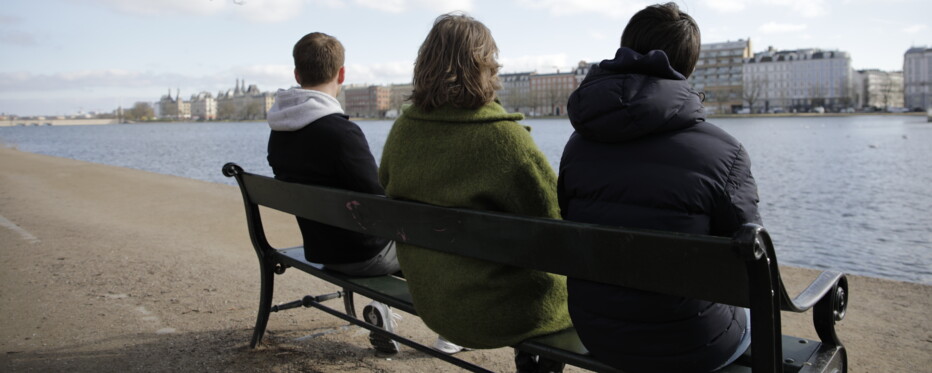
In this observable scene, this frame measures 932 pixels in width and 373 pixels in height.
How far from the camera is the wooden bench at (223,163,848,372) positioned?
167 centimetres

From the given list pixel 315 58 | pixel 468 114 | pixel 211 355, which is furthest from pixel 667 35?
pixel 211 355

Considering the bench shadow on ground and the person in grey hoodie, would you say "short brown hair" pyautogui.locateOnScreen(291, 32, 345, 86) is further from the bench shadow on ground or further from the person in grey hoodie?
the bench shadow on ground

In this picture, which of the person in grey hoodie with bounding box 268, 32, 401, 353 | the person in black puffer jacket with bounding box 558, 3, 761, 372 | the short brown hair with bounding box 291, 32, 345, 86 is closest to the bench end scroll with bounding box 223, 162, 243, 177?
the person in grey hoodie with bounding box 268, 32, 401, 353

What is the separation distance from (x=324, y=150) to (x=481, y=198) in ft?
3.79

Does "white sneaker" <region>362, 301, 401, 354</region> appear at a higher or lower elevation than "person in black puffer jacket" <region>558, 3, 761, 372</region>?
lower

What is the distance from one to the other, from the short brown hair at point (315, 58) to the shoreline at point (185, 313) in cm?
138

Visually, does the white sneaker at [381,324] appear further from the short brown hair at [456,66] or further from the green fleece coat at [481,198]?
the short brown hair at [456,66]

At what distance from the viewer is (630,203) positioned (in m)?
1.95

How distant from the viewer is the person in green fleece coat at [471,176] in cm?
231

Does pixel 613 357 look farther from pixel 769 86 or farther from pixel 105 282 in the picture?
pixel 769 86

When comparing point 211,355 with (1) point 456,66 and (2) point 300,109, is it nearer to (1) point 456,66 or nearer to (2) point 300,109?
(2) point 300,109

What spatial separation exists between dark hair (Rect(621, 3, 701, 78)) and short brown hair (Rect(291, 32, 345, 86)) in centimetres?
164

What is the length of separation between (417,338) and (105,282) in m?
2.59

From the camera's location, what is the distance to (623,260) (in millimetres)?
1844
